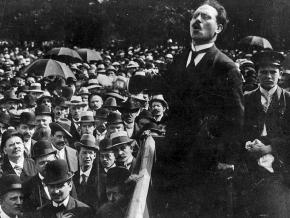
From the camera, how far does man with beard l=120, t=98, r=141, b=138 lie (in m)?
5.94

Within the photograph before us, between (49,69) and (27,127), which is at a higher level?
(27,127)

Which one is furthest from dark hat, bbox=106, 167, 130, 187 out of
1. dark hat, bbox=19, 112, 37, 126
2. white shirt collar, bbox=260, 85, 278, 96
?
dark hat, bbox=19, 112, 37, 126

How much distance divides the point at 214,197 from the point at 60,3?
8.66 metres

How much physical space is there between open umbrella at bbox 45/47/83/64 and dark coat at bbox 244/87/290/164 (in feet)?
26.5

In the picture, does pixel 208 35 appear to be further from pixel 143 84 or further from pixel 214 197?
pixel 214 197

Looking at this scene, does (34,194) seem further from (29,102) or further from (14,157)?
(29,102)

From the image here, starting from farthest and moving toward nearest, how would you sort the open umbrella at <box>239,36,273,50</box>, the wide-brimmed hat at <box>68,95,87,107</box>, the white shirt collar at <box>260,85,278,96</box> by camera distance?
the open umbrella at <box>239,36,273,50</box> → the wide-brimmed hat at <box>68,95,87,107</box> → the white shirt collar at <box>260,85,278,96</box>

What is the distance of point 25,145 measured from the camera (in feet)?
18.1

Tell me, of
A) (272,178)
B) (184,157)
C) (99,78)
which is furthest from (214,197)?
(99,78)

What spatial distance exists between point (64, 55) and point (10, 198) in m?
8.19

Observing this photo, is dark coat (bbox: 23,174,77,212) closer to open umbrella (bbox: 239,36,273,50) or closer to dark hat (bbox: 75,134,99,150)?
dark hat (bbox: 75,134,99,150)

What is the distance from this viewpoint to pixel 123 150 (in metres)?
4.73

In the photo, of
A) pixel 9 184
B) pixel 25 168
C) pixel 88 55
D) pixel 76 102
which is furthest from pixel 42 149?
pixel 88 55

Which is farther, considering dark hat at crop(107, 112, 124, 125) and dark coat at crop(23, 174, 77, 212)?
dark hat at crop(107, 112, 124, 125)
